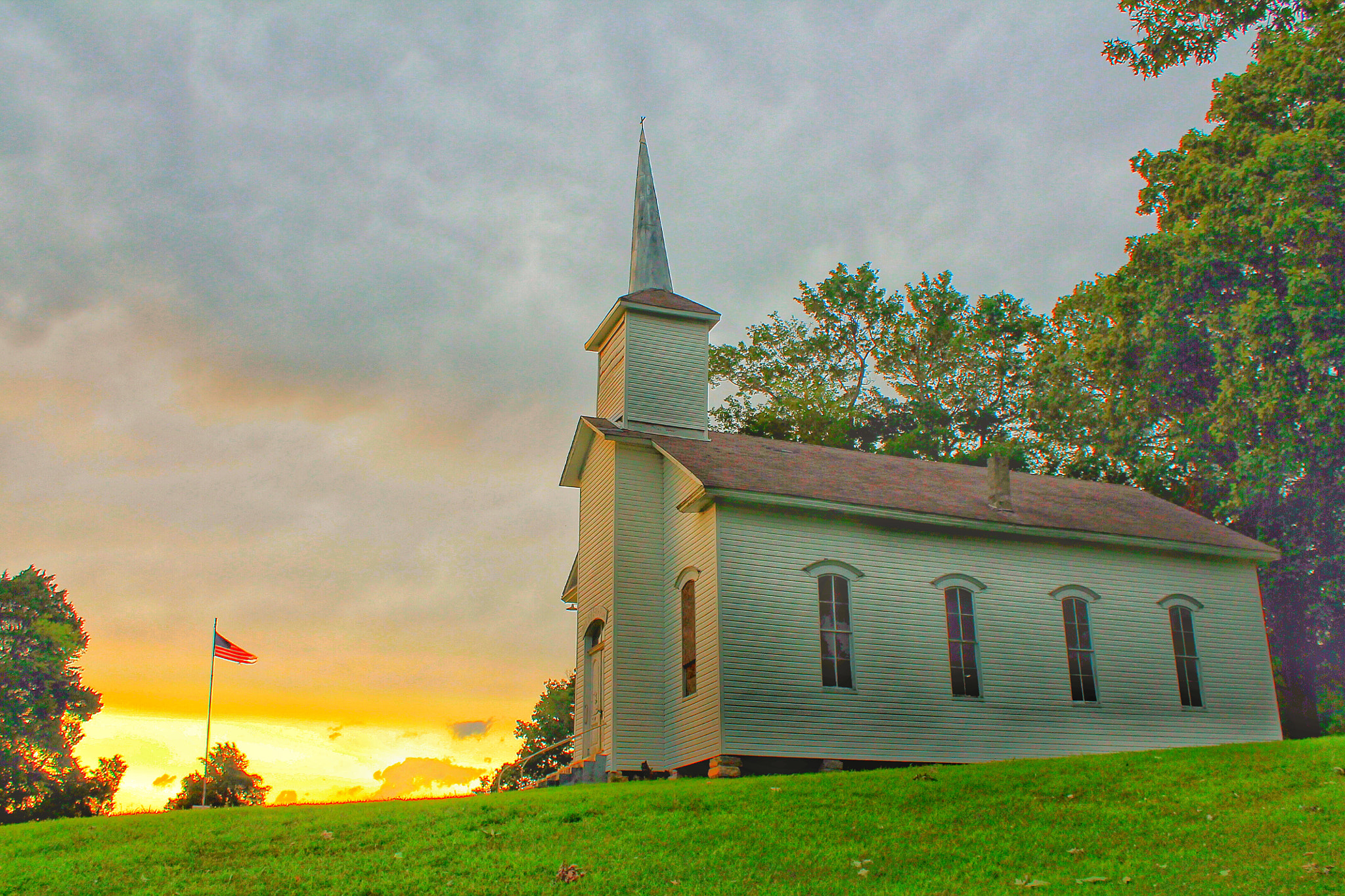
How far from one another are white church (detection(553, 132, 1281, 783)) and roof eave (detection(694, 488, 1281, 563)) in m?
0.05

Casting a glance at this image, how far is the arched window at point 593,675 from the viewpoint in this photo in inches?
851

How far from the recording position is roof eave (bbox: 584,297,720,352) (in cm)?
2427

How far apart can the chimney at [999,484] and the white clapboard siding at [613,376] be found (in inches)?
305

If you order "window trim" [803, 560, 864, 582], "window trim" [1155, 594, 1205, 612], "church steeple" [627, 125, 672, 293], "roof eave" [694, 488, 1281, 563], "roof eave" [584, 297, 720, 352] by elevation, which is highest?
"church steeple" [627, 125, 672, 293]

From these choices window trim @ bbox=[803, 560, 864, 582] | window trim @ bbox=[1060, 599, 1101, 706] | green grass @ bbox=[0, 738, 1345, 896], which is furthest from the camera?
window trim @ bbox=[1060, 599, 1101, 706]

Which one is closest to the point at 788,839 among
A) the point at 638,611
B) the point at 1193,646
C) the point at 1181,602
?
the point at 638,611

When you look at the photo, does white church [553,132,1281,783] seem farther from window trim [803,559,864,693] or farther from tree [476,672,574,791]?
tree [476,672,574,791]

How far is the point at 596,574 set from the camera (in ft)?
74.4

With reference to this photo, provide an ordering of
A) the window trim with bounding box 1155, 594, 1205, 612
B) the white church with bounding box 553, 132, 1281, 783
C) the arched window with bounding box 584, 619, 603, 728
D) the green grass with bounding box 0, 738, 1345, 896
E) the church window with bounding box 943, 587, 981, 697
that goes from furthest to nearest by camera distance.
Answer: the window trim with bounding box 1155, 594, 1205, 612 < the arched window with bounding box 584, 619, 603, 728 < the church window with bounding box 943, 587, 981, 697 < the white church with bounding box 553, 132, 1281, 783 < the green grass with bounding box 0, 738, 1345, 896

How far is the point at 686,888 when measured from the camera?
10141 millimetres

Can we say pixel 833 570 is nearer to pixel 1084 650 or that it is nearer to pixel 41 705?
pixel 1084 650

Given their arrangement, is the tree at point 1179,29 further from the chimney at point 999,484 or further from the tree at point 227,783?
the tree at point 227,783

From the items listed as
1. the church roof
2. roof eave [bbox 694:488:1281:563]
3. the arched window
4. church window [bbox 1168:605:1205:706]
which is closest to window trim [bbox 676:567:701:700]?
roof eave [bbox 694:488:1281:563]

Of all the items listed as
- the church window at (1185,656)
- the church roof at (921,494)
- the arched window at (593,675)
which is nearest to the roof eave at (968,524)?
the church roof at (921,494)
